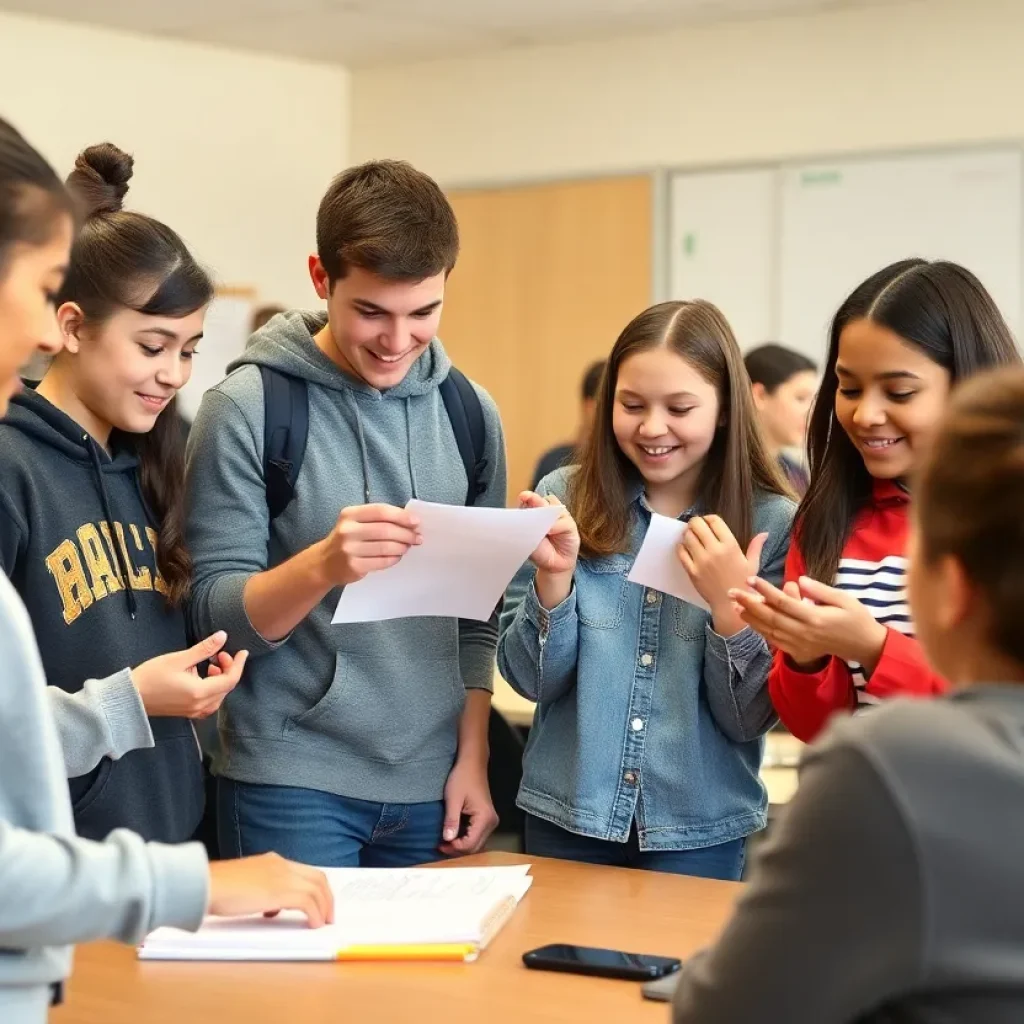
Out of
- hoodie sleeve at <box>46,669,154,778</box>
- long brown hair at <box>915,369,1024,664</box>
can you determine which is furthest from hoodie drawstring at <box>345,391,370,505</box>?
long brown hair at <box>915,369,1024,664</box>

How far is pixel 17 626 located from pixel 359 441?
3.32ft

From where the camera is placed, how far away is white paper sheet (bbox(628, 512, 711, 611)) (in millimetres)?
2057

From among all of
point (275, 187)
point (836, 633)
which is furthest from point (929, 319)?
point (275, 187)

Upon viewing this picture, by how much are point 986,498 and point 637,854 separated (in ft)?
3.96

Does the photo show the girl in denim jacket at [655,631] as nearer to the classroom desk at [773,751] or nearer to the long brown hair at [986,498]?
the classroom desk at [773,751]

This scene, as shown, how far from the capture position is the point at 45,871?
116 cm

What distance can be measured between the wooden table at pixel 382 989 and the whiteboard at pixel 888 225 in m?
4.37

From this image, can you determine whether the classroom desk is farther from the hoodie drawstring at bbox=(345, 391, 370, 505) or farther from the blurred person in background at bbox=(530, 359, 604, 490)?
the blurred person in background at bbox=(530, 359, 604, 490)

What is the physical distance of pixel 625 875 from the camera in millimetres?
1948

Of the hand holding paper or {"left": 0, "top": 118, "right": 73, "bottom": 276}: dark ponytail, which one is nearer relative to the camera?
{"left": 0, "top": 118, "right": 73, "bottom": 276}: dark ponytail

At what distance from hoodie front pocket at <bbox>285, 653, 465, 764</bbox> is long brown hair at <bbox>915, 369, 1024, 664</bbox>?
1178 millimetres

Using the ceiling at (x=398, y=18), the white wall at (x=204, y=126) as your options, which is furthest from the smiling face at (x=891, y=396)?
the white wall at (x=204, y=126)

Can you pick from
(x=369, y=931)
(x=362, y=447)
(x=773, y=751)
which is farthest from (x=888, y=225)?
(x=369, y=931)

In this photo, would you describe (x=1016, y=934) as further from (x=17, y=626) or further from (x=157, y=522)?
(x=157, y=522)
